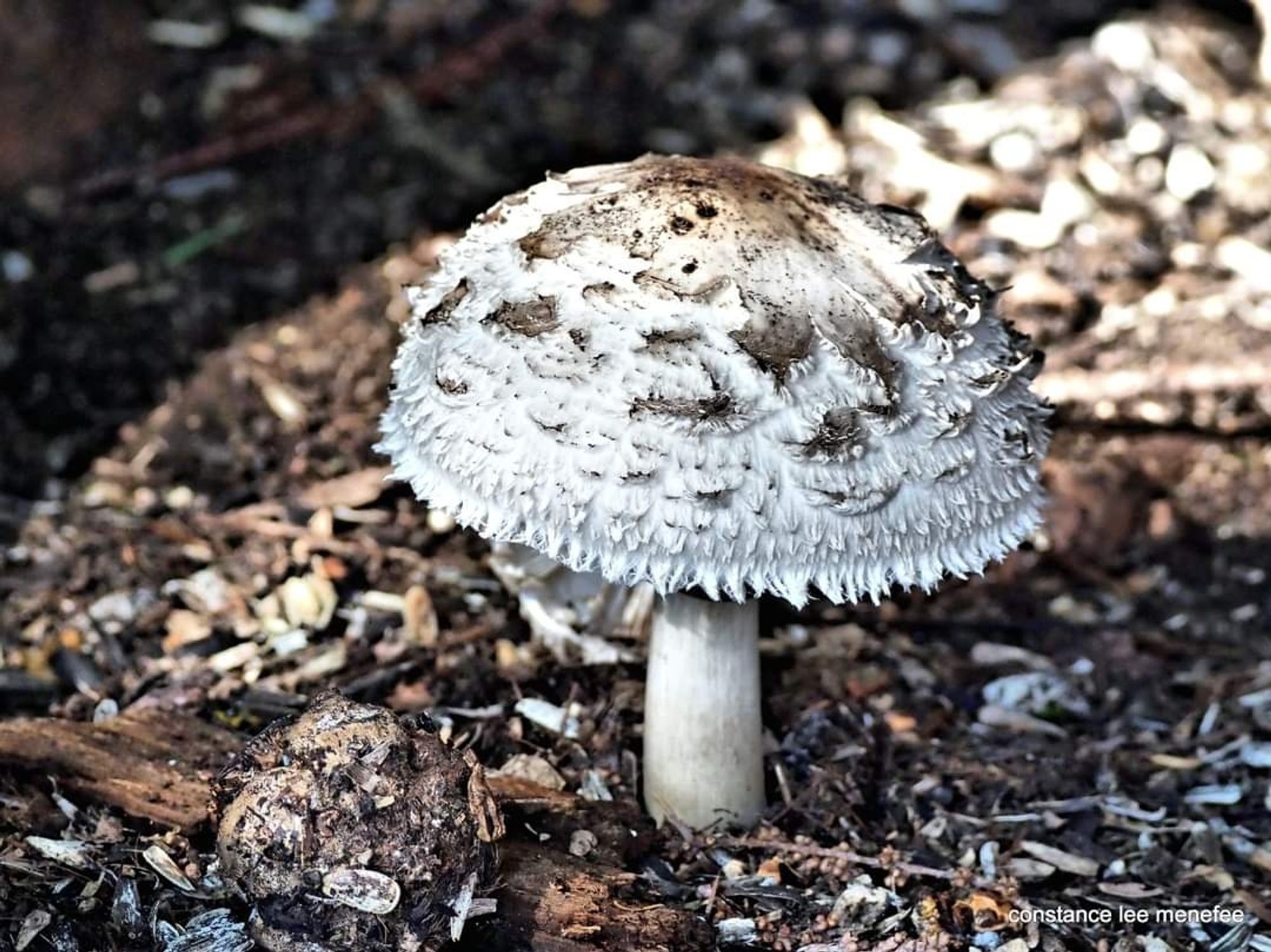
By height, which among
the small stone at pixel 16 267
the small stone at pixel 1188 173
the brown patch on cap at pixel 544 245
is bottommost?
the small stone at pixel 16 267

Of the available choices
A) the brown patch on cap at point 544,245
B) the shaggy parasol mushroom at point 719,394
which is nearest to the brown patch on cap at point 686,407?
the shaggy parasol mushroom at point 719,394

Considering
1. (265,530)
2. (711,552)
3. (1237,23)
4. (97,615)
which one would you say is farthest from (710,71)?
(711,552)

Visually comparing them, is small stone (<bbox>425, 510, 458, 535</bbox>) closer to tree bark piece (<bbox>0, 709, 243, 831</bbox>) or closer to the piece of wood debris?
tree bark piece (<bbox>0, 709, 243, 831</bbox>)

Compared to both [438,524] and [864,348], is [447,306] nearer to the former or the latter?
[864,348]

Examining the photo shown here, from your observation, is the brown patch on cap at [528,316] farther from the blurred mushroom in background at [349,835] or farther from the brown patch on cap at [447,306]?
the blurred mushroom in background at [349,835]

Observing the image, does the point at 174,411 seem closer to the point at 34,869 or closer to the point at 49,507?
the point at 49,507

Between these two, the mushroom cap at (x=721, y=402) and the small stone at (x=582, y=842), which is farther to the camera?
the small stone at (x=582, y=842)

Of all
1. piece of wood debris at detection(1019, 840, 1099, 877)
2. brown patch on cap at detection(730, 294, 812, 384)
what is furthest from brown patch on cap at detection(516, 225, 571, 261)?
piece of wood debris at detection(1019, 840, 1099, 877)
